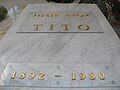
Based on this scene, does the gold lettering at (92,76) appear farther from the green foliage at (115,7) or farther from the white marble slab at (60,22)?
the green foliage at (115,7)

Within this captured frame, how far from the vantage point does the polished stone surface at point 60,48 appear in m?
2.29

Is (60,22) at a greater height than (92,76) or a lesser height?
lesser

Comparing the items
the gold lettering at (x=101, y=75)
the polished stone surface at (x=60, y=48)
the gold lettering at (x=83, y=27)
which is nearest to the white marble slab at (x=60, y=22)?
the gold lettering at (x=83, y=27)

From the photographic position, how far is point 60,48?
251cm

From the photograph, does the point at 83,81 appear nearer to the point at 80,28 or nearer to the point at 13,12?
the point at 80,28

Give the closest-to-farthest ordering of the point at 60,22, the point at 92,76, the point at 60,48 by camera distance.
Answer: the point at 92,76 < the point at 60,48 < the point at 60,22

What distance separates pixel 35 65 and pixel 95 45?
73 centimetres

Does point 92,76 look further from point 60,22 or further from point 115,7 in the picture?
point 115,7

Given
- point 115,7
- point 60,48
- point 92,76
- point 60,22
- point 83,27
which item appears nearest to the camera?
point 92,76

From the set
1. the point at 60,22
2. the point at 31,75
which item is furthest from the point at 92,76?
the point at 60,22

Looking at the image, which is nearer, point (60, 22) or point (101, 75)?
point (101, 75)

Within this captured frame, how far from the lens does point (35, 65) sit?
7.27ft

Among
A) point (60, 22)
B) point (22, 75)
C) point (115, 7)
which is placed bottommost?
point (115, 7)

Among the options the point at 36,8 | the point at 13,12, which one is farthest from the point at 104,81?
the point at 13,12
